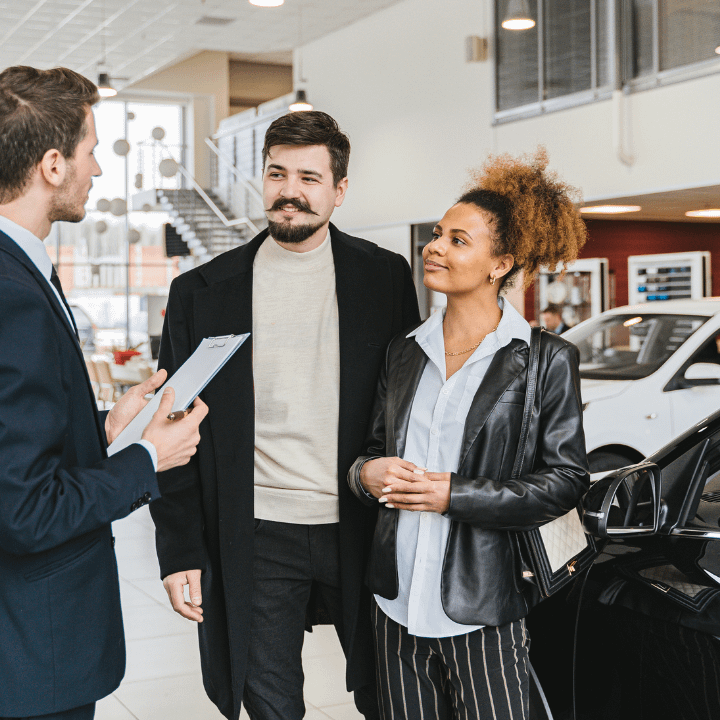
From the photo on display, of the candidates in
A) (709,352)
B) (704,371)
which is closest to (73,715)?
(704,371)

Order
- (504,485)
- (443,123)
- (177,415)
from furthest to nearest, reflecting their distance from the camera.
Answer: (443,123) → (504,485) → (177,415)

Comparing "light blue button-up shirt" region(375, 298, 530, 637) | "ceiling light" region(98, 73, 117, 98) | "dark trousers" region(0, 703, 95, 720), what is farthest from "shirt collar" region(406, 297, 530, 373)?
"ceiling light" region(98, 73, 117, 98)

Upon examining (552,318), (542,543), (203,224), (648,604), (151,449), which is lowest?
(648,604)

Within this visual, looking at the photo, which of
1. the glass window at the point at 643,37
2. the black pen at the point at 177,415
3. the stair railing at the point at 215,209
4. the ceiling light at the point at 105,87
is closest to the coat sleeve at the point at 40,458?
the black pen at the point at 177,415

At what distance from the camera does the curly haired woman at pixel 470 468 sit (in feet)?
6.06

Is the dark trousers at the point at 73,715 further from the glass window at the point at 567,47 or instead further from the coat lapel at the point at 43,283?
the glass window at the point at 567,47

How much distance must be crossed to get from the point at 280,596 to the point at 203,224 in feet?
51.9

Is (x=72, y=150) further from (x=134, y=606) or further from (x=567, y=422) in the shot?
(x=134, y=606)

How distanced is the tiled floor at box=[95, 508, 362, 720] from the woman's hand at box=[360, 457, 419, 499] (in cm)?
159

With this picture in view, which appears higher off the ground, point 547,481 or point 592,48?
point 592,48

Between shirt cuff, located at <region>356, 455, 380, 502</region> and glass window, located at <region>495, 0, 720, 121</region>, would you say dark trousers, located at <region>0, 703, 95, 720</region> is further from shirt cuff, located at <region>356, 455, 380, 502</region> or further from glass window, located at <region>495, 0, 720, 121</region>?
glass window, located at <region>495, 0, 720, 121</region>

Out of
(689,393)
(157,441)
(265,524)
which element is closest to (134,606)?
(265,524)

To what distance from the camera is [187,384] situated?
1695mm

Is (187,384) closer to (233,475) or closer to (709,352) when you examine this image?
(233,475)
